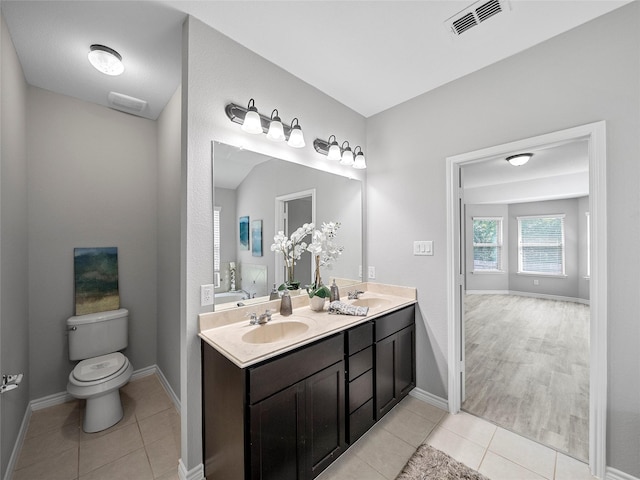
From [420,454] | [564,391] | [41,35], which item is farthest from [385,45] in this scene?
[564,391]

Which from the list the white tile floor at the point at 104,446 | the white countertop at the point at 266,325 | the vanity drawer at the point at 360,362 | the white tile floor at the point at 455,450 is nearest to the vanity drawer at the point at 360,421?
the white tile floor at the point at 455,450

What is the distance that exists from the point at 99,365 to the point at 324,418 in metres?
1.88

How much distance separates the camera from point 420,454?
1.69 metres

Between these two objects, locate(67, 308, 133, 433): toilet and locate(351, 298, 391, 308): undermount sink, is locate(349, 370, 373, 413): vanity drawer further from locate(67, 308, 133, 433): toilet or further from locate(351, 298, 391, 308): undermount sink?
locate(67, 308, 133, 433): toilet

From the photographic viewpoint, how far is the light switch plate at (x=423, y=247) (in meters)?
2.25

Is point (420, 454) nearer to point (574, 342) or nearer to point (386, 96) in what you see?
point (386, 96)

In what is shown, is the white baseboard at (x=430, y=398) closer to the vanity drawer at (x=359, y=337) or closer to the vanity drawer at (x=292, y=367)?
the vanity drawer at (x=359, y=337)

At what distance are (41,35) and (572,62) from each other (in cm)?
329

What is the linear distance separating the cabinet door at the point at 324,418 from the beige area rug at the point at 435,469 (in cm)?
42

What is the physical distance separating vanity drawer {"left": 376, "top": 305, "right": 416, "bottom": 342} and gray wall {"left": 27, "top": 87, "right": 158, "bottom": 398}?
230 centimetres

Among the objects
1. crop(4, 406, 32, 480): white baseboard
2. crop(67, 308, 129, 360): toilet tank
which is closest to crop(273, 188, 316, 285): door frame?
crop(67, 308, 129, 360): toilet tank

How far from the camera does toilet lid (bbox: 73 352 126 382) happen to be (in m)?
1.91

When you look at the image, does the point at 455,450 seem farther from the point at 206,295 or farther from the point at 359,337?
the point at 206,295

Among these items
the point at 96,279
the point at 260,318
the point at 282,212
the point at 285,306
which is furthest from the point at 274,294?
the point at 96,279
